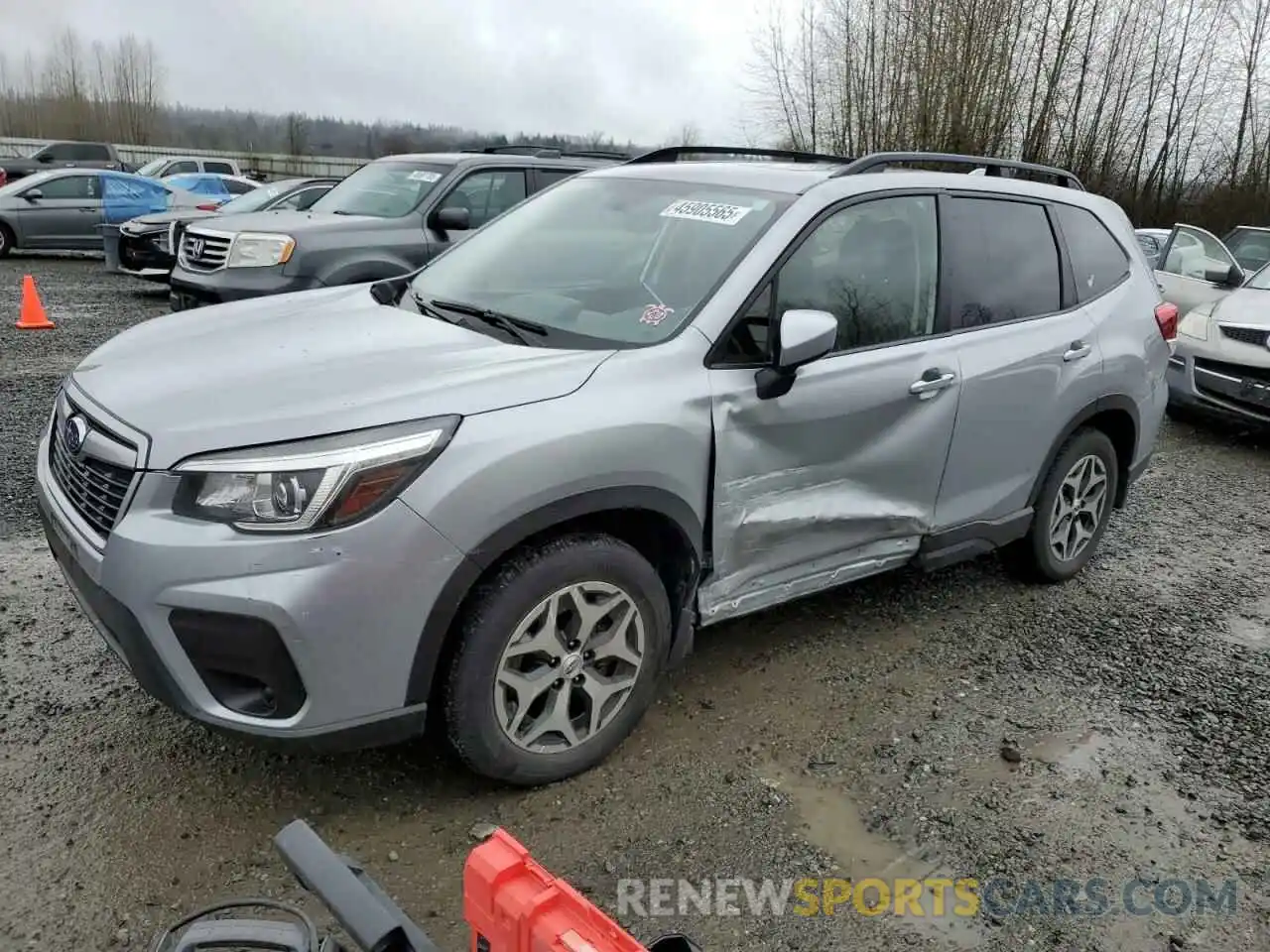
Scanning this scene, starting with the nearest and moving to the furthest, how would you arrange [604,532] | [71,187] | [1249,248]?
1. [604,532]
2. [1249,248]
3. [71,187]

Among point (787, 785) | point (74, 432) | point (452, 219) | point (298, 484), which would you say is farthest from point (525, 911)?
point (452, 219)

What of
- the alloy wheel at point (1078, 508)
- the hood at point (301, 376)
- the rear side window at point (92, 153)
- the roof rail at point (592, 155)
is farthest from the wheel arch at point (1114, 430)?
the rear side window at point (92, 153)

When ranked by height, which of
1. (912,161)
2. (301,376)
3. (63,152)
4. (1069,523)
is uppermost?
(912,161)

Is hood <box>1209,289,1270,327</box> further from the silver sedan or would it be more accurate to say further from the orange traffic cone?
the silver sedan

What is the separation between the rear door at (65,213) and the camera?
1565cm

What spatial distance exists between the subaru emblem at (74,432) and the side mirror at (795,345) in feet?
6.17

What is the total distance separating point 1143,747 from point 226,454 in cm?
298

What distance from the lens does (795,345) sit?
2.96 m

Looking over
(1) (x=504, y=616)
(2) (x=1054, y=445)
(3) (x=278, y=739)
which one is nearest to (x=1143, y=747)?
(2) (x=1054, y=445)

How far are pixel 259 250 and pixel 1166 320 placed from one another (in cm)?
618

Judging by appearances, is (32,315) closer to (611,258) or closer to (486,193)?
(486,193)

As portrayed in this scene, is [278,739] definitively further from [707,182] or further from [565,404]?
[707,182]

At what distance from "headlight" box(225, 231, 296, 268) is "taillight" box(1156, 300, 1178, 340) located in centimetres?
585

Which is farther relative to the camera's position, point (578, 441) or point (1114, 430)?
point (1114, 430)
